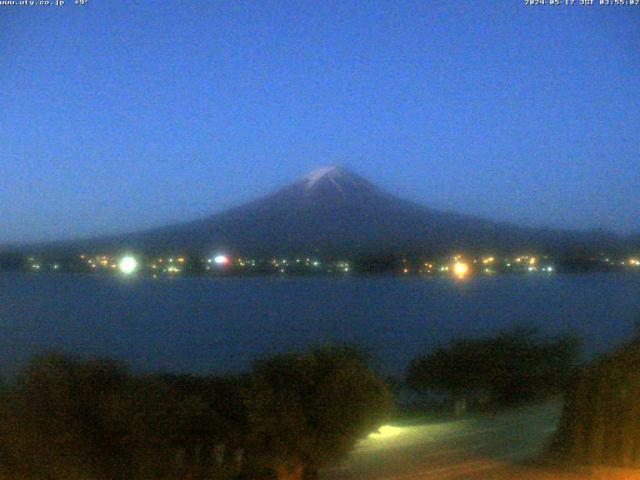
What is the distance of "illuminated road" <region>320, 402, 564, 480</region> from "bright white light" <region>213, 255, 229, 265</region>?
41.0 meters

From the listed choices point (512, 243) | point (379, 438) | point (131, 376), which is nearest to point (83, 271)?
point (512, 243)

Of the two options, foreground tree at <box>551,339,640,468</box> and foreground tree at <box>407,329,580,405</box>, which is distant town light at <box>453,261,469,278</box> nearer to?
foreground tree at <box>407,329,580,405</box>

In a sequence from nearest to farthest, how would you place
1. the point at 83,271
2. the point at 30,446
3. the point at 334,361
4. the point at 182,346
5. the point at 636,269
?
the point at 30,446, the point at 334,361, the point at 182,346, the point at 636,269, the point at 83,271

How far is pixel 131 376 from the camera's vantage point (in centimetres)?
1266

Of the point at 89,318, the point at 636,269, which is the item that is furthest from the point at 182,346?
the point at 636,269

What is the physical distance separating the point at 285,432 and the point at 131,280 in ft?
184

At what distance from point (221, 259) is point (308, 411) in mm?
50016

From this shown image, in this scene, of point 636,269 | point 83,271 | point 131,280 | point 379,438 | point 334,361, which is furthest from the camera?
point 131,280

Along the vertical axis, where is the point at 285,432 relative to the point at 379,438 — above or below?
above

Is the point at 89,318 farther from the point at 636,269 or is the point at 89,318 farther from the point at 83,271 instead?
the point at 636,269

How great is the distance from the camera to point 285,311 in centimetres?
5238

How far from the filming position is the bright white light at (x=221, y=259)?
62.2 metres

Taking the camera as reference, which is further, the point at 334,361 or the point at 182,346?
the point at 182,346

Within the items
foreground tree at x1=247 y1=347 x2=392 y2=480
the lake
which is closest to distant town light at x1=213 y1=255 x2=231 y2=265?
the lake
